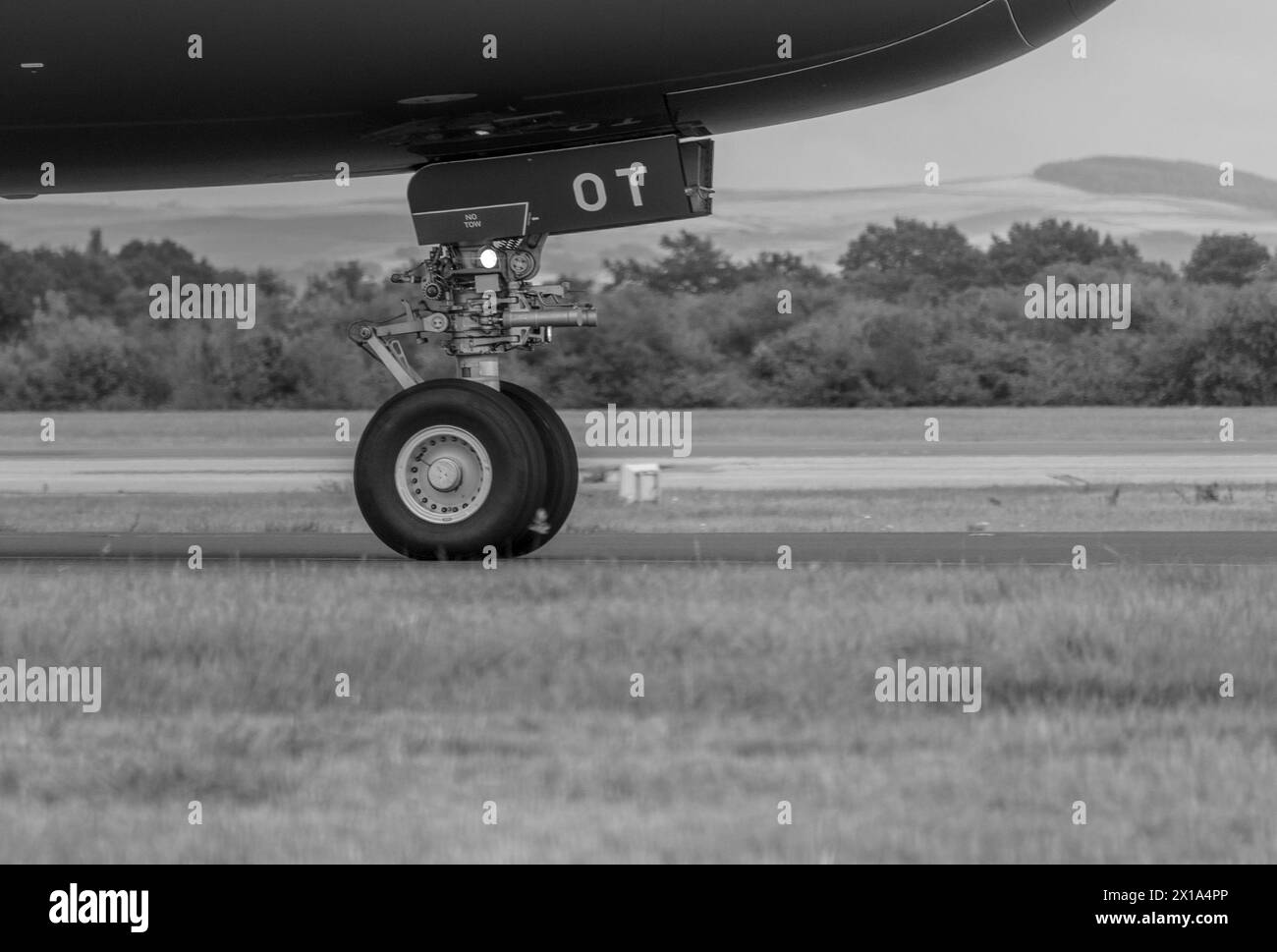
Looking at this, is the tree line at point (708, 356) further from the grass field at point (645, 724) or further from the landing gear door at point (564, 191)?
the grass field at point (645, 724)

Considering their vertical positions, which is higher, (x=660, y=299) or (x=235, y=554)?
(x=660, y=299)

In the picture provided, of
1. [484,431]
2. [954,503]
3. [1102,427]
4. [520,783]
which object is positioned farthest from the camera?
[1102,427]

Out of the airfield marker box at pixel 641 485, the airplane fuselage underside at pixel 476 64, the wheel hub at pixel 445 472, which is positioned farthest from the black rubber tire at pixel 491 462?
the airfield marker box at pixel 641 485

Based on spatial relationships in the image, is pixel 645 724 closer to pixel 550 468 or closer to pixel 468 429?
pixel 468 429

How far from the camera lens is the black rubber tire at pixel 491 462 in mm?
9867

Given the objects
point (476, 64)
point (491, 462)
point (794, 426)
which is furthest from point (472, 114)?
point (794, 426)

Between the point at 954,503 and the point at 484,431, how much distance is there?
8244 mm

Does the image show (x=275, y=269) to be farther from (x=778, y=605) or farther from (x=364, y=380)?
(x=778, y=605)

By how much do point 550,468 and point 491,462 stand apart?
21.5 inches

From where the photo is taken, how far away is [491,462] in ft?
32.5

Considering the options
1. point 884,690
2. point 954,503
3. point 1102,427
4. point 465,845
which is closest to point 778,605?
point 884,690

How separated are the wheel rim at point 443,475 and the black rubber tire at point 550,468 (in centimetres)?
39

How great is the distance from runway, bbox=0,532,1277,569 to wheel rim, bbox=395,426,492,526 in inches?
18.1

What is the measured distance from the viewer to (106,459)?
2645 centimetres
